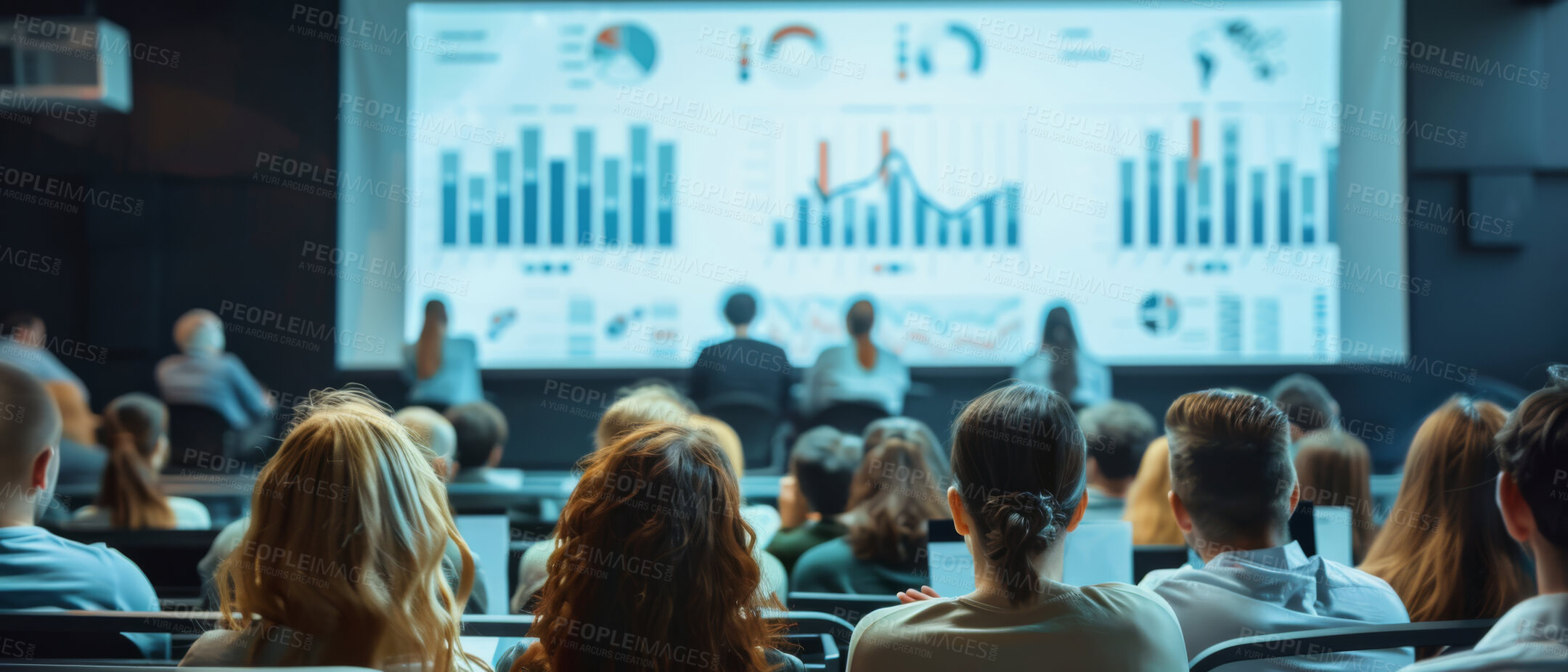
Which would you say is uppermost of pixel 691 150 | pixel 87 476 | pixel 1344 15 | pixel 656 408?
pixel 1344 15

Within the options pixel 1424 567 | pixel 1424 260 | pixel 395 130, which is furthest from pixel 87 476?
pixel 1424 260

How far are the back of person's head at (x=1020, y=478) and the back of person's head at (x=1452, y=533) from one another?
82 cm

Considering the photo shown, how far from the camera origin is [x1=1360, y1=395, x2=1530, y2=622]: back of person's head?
1564 mm

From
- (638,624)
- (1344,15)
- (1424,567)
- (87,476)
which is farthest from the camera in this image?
(1344,15)

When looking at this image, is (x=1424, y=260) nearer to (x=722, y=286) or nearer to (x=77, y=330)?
(x=722, y=286)

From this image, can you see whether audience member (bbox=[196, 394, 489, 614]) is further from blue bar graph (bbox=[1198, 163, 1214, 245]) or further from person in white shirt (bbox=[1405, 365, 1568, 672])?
blue bar graph (bbox=[1198, 163, 1214, 245])

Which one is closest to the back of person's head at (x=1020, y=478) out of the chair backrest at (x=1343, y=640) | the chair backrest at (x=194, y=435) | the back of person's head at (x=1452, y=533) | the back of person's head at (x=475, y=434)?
the chair backrest at (x=1343, y=640)

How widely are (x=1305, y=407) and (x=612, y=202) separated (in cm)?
370

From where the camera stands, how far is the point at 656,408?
2096mm

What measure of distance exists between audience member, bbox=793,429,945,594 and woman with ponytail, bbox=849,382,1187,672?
2.15 feet

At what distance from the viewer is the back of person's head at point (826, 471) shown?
2.20m

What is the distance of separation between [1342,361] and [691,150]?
3.77 meters

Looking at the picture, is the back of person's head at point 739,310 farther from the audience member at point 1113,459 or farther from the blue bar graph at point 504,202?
the audience member at point 1113,459

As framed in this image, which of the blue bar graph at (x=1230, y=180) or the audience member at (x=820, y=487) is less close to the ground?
the blue bar graph at (x=1230, y=180)
